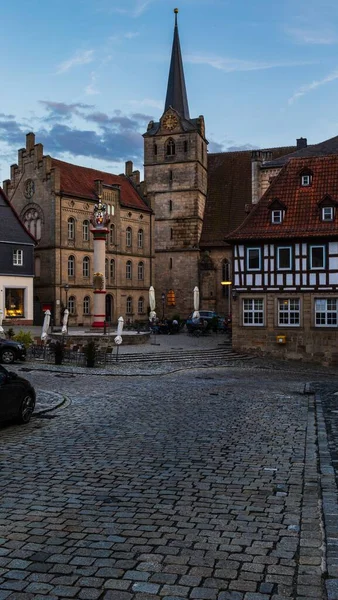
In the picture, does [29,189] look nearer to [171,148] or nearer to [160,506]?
[171,148]

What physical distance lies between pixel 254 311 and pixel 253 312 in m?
0.09

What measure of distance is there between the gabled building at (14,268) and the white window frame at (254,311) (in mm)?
20888

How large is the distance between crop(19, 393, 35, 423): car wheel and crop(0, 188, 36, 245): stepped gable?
37194mm

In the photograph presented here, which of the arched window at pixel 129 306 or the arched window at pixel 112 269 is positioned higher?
the arched window at pixel 112 269

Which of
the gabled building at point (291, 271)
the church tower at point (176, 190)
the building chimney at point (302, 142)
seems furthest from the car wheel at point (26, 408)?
the church tower at point (176, 190)

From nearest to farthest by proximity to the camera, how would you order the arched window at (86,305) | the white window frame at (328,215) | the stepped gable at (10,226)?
the white window frame at (328,215), the stepped gable at (10,226), the arched window at (86,305)

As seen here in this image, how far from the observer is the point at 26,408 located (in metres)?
12.5

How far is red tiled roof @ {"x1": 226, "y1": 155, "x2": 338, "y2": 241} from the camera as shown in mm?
33938

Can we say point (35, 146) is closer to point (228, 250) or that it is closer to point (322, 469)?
point (228, 250)

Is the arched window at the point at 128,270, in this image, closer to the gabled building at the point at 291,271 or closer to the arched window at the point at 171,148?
the arched window at the point at 171,148

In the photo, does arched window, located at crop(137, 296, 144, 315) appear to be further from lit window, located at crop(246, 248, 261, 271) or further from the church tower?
lit window, located at crop(246, 248, 261, 271)

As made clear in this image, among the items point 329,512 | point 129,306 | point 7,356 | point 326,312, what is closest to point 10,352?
point 7,356

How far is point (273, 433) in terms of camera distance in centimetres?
1175

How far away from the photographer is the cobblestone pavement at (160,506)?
5133mm
